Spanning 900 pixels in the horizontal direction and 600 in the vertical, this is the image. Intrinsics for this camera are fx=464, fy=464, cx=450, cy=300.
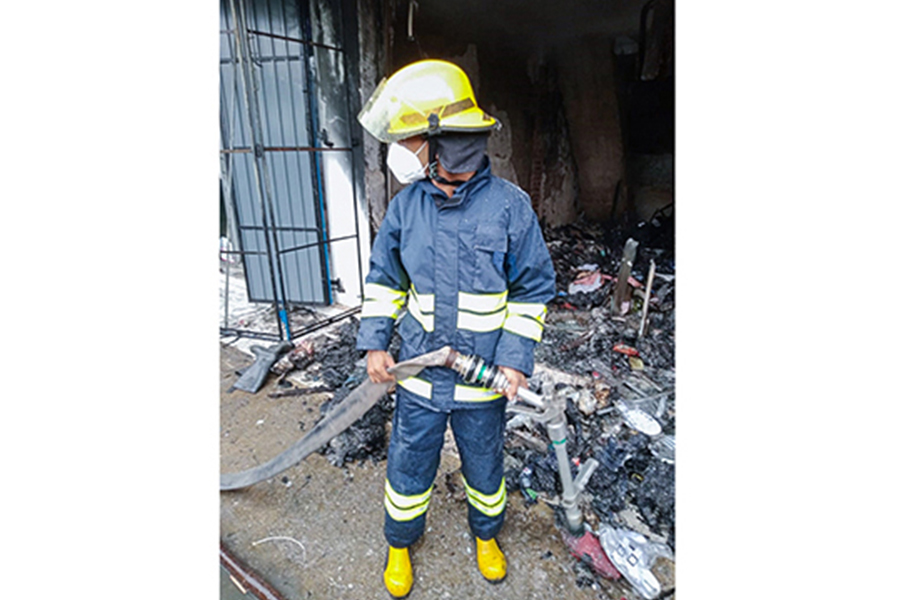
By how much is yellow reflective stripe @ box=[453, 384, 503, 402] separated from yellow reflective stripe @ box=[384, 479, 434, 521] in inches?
20.1

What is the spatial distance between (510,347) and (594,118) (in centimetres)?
805

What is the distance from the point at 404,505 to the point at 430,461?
0.25 meters

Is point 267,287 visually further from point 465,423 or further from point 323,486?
point 465,423

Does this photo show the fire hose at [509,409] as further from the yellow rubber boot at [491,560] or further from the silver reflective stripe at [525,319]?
the yellow rubber boot at [491,560]

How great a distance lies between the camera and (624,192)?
30.8 ft

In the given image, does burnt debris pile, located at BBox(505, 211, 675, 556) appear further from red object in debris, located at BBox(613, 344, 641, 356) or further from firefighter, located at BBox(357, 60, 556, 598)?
firefighter, located at BBox(357, 60, 556, 598)

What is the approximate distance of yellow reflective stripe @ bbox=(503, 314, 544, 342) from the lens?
1916mm

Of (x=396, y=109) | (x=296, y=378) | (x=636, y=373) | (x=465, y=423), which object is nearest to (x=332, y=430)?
(x=465, y=423)

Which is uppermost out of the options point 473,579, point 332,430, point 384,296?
point 384,296

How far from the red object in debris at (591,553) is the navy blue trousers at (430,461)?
17.7 inches

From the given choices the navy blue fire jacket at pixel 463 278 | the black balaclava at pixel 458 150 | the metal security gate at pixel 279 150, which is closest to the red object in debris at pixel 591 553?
the navy blue fire jacket at pixel 463 278

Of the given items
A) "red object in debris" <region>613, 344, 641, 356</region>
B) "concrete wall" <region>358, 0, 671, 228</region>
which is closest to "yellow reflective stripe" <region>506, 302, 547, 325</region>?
"red object in debris" <region>613, 344, 641, 356</region>

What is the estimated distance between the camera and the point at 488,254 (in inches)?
71.3

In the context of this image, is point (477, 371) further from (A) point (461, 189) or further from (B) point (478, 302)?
(A) point (461, 189)
